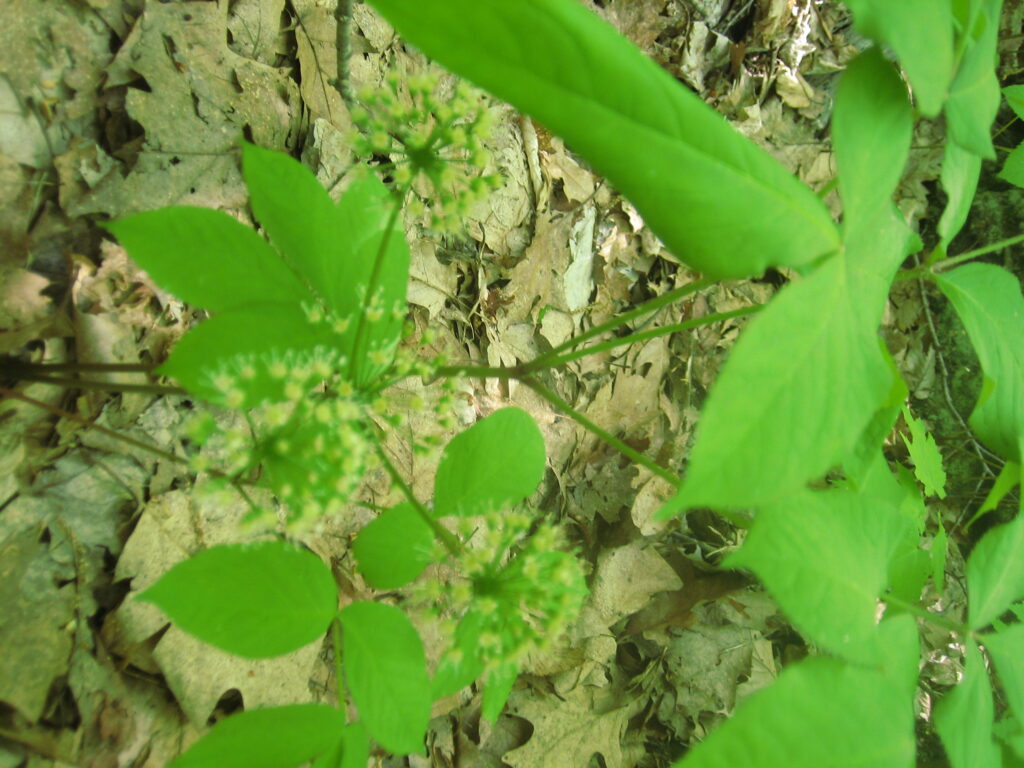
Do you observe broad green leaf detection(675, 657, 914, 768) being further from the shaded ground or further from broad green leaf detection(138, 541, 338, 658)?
the shaded ground

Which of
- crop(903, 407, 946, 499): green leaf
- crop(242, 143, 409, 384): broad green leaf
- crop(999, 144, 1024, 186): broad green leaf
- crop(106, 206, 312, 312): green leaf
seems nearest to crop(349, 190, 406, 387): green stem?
crop(242, 143, 409, 384): broad green leaf

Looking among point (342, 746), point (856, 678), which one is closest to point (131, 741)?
point (342, 746)

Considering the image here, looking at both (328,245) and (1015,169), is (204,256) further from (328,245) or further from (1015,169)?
(1015,169)

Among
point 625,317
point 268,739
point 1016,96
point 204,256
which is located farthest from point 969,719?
point 204,256

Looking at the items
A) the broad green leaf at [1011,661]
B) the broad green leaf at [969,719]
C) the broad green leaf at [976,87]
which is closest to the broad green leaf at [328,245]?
the broad green leaf at [976,87]

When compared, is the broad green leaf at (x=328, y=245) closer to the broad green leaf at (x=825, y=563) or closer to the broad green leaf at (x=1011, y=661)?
the broad green leaf at (x=825, y=563)
